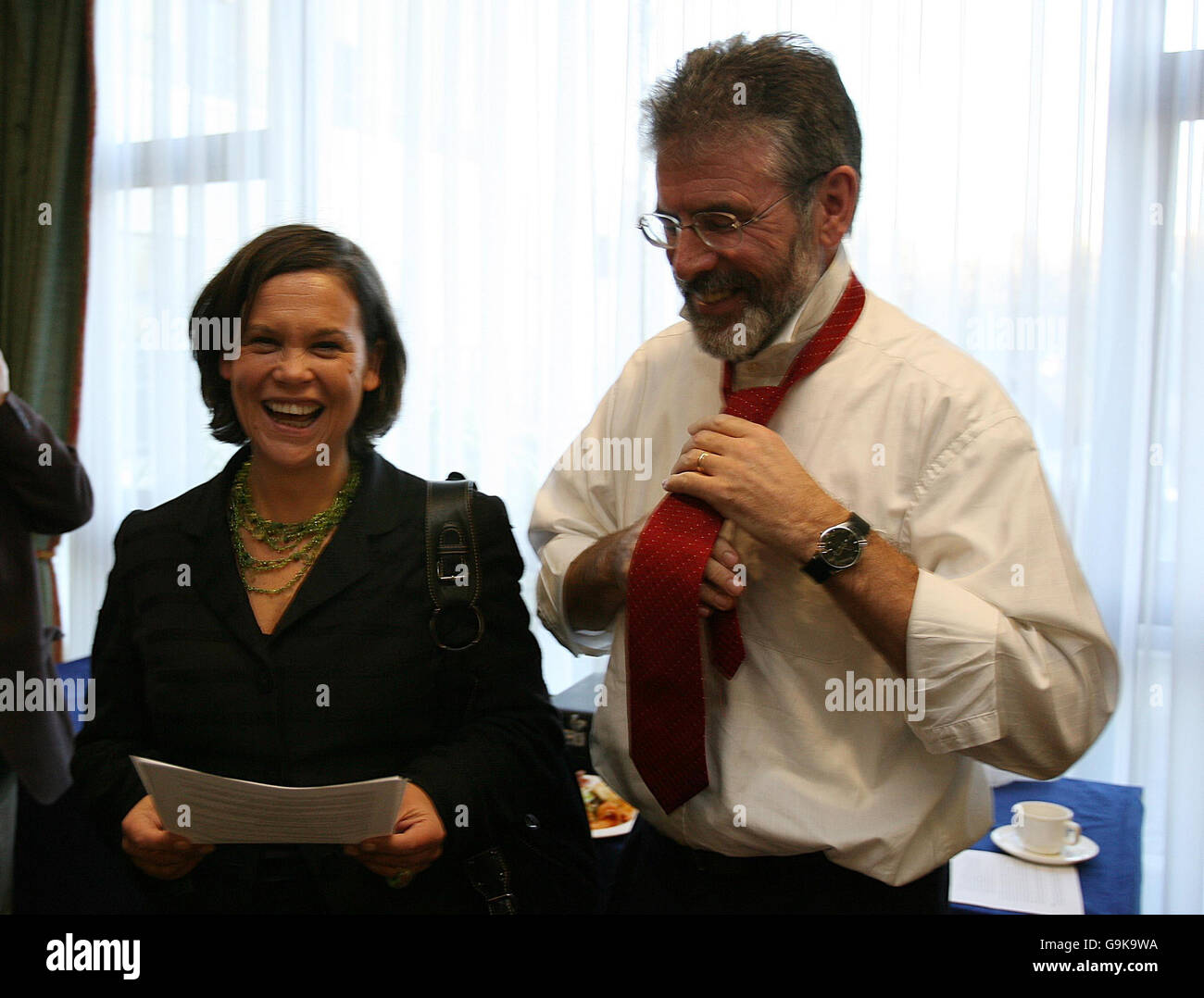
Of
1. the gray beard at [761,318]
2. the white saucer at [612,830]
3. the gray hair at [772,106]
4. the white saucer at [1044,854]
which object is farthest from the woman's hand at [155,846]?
the white saucer at [1044,854]

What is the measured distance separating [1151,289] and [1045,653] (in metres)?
1.36

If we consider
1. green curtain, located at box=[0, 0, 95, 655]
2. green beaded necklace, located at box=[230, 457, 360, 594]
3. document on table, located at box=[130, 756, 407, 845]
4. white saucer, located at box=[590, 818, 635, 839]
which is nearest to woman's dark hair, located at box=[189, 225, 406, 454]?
green beaded necklace, located at box=[230, 457, 360, 594]

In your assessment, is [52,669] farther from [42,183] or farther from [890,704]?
[890,704]

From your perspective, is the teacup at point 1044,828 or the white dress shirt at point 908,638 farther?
the teacup at point 1044,828

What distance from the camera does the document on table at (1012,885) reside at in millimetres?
1421

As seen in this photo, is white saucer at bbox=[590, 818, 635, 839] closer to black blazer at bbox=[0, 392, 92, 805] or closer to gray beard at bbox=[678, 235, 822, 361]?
gray beard at bbox=[678, 235, 822, 361]

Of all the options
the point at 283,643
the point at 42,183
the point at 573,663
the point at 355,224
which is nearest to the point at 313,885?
the point at 283,643

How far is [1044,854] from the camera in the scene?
1562 mm

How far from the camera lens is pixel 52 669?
1820 millimetres

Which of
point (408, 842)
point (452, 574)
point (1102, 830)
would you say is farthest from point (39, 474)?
point (1102, 830)

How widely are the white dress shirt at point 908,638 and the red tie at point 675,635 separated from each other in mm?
24

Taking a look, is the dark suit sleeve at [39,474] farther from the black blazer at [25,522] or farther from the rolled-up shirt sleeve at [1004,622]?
the rolled-up shirt sleeve at [1004,622]

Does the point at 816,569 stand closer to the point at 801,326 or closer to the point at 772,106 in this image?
the point at 801,326

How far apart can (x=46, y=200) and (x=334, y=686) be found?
1.91 metres
